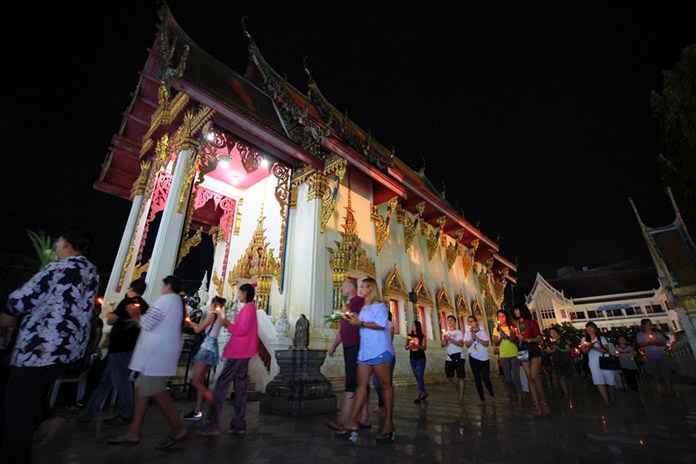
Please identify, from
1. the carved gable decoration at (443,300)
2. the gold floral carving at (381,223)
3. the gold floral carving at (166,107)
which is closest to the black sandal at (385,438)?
the gold floral carving at (381,223)

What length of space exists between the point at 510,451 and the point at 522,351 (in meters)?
2.38

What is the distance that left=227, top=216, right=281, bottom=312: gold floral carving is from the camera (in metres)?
8.97

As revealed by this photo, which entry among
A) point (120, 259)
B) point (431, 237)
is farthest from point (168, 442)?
point (431, 237)

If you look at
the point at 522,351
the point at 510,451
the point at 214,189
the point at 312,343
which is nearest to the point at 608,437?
the point at 510,451

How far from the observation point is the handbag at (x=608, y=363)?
5.01 meters

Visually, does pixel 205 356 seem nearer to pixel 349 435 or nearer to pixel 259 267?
pixel 349 435

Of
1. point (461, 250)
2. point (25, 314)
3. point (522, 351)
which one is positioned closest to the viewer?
point (25, 314)

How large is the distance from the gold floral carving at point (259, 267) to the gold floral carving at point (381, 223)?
3636 mm

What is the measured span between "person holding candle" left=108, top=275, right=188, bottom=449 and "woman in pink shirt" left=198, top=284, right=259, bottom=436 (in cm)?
51

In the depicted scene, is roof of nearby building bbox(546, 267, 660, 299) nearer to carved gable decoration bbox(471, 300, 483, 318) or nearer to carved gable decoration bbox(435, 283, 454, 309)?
carved gable decoration bbox(471, 300, 483, 318)

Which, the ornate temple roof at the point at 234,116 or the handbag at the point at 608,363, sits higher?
the ornate temple roof at the point at 234,116

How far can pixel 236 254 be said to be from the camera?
35.4 ft

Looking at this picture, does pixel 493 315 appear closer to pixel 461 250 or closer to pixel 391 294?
pixel 461 250

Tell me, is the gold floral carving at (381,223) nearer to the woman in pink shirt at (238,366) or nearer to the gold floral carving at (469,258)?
the gold floral carving at (469,258)
